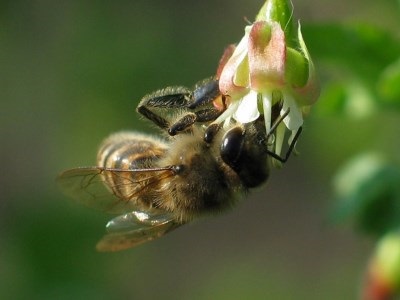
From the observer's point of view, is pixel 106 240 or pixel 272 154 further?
pixel 106 240

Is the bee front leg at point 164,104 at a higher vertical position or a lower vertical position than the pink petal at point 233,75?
lower

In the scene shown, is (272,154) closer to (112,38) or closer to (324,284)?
(112,38)

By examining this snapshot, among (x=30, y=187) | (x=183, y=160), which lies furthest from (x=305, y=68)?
(x=30, y=187)

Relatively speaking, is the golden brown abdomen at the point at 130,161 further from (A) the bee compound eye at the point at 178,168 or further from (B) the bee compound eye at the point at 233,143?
(B) the bee compound eye at the point at 233,143

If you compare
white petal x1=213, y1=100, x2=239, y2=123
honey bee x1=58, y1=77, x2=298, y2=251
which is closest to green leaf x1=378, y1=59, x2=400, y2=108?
honey bee x1=58, y1=77, x2=298, y2=251

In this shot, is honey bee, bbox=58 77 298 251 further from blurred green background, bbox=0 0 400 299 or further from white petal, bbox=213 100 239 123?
blurred green background, bbox=0 0 400 299

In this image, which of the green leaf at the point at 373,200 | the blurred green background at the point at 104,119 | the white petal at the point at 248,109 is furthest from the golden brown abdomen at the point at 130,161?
the blurred green background at the point at 104,119
